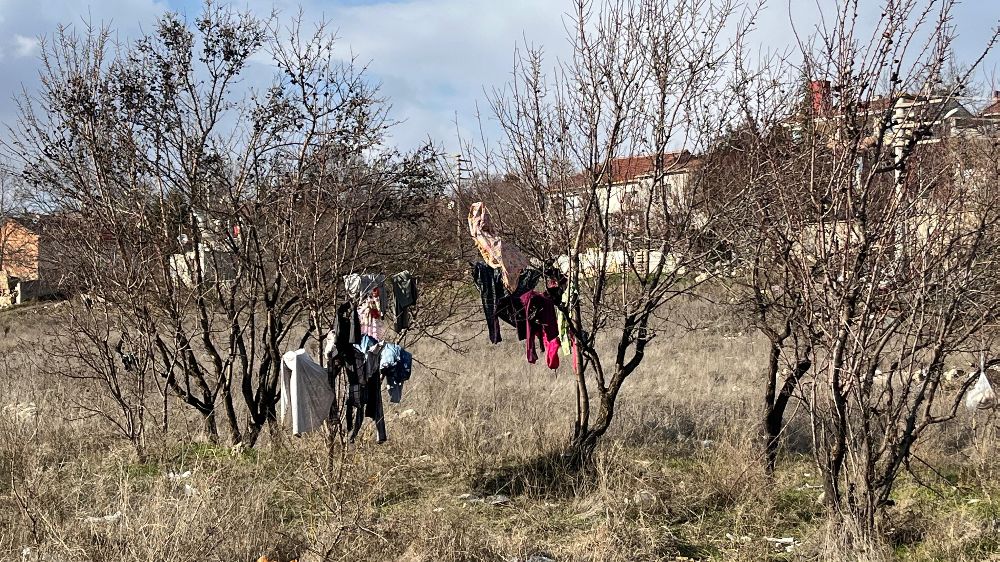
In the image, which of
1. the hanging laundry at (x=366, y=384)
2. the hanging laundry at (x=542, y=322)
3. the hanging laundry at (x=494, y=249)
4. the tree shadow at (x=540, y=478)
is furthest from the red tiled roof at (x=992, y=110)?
the hanging laundry at (x=366, y=384)

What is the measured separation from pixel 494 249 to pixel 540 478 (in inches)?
69.0

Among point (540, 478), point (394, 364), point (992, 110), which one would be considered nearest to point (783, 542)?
point (540, 478)

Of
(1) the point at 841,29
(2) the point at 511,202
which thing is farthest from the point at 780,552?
Answer: (2) the point at 511,202

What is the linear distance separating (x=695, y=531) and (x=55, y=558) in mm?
3559

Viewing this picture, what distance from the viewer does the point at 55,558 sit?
3955 mm

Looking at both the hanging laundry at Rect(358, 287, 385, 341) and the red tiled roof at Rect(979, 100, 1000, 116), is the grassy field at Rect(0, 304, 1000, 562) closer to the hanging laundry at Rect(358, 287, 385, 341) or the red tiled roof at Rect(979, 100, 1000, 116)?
the hanging laundry at Rect(358, 287, 385, 341)

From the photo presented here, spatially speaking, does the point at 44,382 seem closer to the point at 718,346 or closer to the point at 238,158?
the point at 238,158

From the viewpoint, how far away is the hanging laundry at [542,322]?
5434 millimetres

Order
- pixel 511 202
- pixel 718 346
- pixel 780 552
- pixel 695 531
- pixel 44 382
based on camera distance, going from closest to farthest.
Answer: pixel 780 552 < pixel 695 531 < pixel 511 202 < pixel 44 382 < pixel 718 346

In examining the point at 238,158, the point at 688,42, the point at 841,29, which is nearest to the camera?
the point at 841,29

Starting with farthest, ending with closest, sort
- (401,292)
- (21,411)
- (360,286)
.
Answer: (21,411) → (401,292) → (360,286)

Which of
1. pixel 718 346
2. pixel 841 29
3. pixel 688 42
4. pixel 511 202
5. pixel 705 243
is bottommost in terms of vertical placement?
pixel 718 346

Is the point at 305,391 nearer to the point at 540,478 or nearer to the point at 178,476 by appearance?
the point at 178,476

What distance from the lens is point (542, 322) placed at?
553 centimetres
